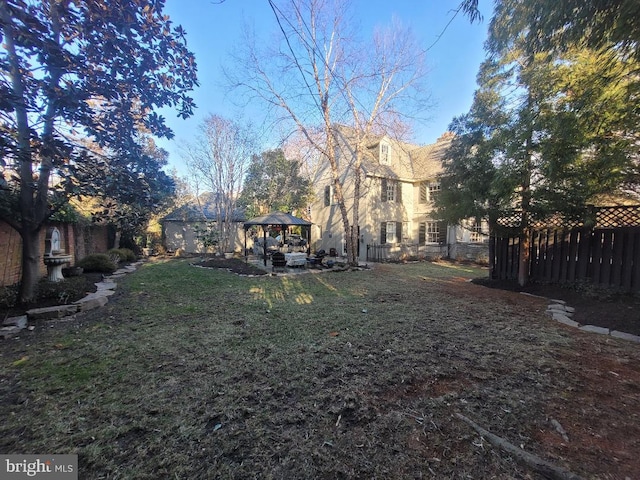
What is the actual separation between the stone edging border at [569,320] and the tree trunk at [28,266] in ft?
32.4

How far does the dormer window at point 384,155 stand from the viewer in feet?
58.7

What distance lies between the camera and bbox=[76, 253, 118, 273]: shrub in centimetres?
970

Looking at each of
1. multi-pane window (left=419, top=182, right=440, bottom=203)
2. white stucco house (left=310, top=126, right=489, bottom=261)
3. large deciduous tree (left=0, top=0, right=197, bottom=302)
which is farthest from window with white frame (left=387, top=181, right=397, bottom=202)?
large deciduous tree (left=0, top=0, right=197, bottom=302)

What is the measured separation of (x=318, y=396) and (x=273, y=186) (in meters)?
20.5

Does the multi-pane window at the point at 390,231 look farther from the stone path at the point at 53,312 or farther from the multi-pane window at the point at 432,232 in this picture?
the stone path at the point at 53,312

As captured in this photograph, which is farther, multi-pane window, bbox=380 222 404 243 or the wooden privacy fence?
multi-pane window, bbox=380 222 404 243

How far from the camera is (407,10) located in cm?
Answer: 624

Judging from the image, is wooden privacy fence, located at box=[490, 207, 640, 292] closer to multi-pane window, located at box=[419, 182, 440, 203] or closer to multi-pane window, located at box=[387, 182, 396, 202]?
multi-pane window, located at box=[387, 182, 396, 202]

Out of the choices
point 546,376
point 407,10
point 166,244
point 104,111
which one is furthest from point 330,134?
point 166,244

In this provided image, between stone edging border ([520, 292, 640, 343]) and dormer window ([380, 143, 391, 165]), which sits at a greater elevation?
dormer window ([380, 143, 391, 165])

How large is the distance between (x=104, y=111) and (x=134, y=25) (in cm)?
160

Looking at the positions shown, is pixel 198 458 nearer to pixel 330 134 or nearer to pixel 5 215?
pixel 5 215

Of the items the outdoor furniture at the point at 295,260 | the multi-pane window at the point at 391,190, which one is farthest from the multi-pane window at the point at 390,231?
the outdoor furniture at the point at 295,260

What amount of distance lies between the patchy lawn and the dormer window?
47.0ft
